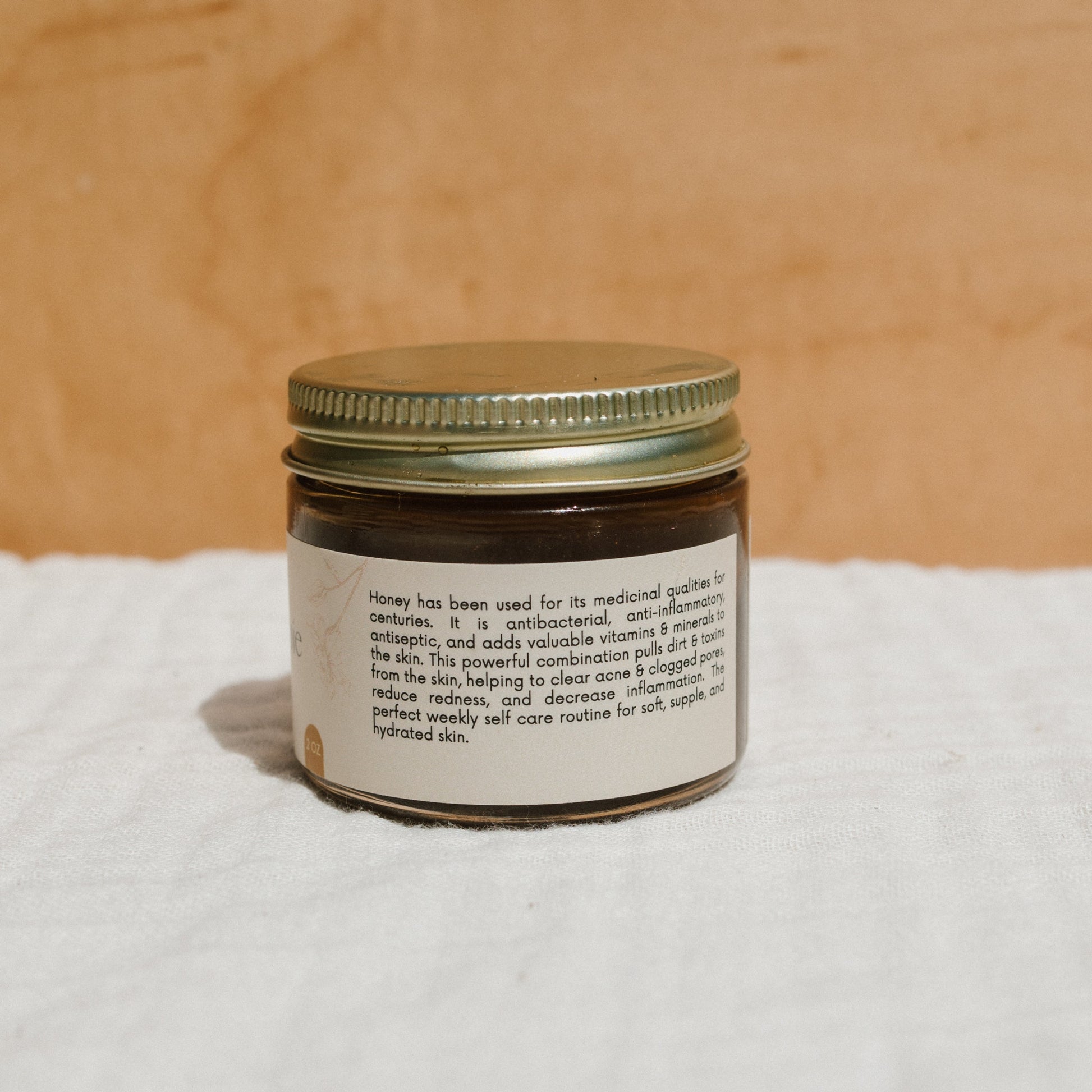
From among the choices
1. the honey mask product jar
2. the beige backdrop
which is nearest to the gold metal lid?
the honey mask product jar

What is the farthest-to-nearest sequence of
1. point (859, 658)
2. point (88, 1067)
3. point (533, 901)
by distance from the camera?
point (859, 658)
point (533, 901)
point (88, 1067)

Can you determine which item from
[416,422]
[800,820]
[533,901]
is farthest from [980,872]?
[416,422]

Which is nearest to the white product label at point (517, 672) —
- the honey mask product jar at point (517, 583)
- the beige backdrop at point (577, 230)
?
the honey mask product jar at point (517, 583)

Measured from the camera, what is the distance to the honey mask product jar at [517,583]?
0.54 metres

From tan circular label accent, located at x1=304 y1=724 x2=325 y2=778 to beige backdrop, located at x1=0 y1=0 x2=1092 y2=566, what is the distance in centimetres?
47

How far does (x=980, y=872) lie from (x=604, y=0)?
0.69 metres

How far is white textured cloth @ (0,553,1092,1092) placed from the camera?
415 mm

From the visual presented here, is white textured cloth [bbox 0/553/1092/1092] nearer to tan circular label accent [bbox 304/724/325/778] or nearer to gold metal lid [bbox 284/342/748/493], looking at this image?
tan circular label accent [bbox 304/724/325/778]

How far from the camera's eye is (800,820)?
0.59 metres

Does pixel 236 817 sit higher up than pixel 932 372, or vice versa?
pixel 932 372

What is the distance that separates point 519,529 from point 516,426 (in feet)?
0.14

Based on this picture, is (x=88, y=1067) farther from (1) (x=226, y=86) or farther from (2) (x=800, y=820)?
(1) (x=226, y=86)

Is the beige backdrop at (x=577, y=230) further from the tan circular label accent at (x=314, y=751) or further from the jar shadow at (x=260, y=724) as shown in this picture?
the tan circular label accent at (x=314, y=751)

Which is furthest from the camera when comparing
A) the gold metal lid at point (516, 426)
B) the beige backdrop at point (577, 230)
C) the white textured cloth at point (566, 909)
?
the beige backdrop at point (577, 230)
